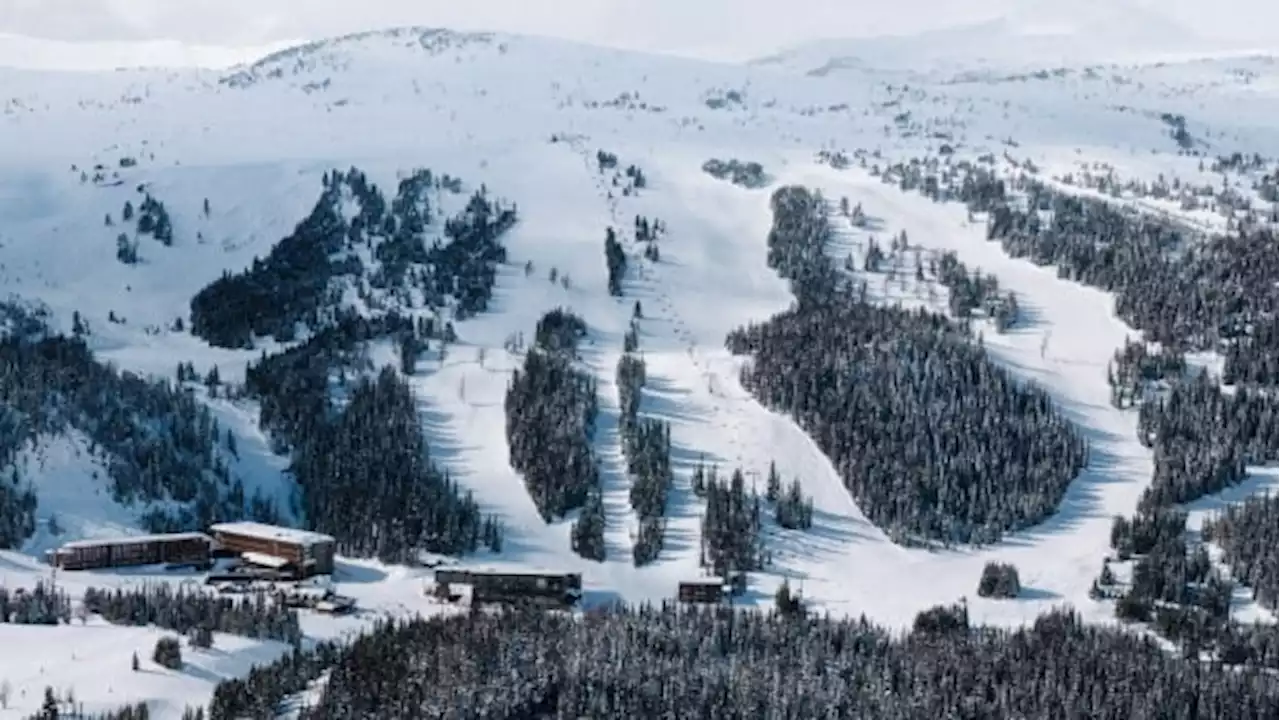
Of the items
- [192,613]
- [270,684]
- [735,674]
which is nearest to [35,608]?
[192,613]

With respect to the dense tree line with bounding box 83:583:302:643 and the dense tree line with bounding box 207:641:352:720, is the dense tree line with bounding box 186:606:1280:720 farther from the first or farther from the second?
the dense tree line with bounding box 83:583:302:643

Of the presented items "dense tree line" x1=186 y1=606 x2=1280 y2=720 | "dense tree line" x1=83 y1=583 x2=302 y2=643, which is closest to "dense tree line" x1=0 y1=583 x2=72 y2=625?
"dense tree line" x1=83 y1=583 x2=302 y2=643

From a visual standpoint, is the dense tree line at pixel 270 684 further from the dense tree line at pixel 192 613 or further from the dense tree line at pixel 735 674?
the dense tree line at pixel 192 613

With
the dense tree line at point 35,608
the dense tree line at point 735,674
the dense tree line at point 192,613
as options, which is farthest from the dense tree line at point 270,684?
the dense tree line at point 35,608

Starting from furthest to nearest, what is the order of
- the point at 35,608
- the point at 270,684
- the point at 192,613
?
the point at 192,613, the point at 35,608, the point at 270,684

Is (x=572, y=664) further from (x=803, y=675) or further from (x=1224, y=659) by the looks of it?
(x=1224, y=659)

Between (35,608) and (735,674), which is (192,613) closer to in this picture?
(35,608)
